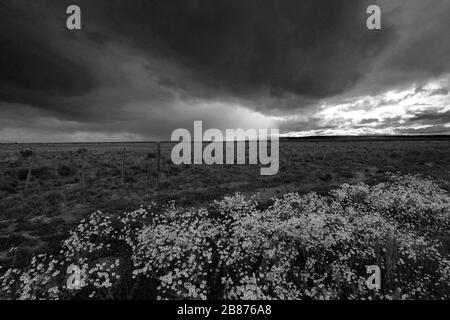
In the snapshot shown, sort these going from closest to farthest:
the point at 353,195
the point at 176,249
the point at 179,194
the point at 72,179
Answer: the point at 176,249 → the point at 353,195 → the point at 179,194 → the point at 72,179

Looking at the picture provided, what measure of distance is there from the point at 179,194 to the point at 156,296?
7148mm

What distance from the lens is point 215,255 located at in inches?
221

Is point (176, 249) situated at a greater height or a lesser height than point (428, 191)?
lesser

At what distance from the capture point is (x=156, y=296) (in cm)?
430

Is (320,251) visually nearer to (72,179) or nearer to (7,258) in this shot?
(7,258)

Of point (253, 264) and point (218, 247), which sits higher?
point (218, 247)

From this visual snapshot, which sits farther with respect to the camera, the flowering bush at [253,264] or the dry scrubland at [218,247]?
the dry scrubland at [218,247]

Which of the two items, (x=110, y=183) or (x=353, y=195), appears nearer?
(x=353, y=195)

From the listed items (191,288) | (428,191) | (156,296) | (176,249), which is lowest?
(156,296)

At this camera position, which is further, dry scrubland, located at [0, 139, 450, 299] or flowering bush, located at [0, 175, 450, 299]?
dry scrubland, located at [0, 139, 450, 299]

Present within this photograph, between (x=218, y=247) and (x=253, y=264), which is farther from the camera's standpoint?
(x=218, y=247)
